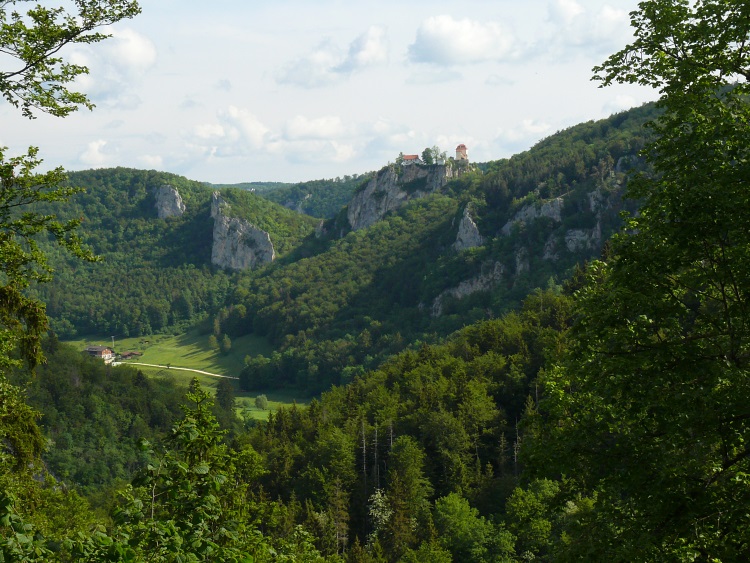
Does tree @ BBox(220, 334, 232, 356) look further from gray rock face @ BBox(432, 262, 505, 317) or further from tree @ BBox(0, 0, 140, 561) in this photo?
tree @ BBox(0, 0, 140, 561)

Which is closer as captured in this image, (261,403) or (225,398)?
(225,398)

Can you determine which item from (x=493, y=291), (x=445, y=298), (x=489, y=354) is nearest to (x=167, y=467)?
(x=489, y=354)

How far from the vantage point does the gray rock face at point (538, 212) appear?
468 ft

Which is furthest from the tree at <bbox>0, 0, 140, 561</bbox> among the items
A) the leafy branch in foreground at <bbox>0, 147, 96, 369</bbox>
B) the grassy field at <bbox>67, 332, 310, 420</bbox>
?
the grassy field at <bbox>67, 332, 310, 420</bbox>

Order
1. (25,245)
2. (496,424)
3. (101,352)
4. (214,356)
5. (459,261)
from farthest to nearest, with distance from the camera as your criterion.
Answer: (214,356), (101,352), (459,261), (496,424), (25,245)

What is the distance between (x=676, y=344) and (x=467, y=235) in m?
152

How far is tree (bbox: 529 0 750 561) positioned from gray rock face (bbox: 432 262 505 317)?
132 metres

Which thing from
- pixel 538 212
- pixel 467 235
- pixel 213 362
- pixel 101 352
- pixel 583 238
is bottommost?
pixel 213 362

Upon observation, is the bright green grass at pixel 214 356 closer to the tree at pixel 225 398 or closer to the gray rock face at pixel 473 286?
the tree at pixel 225 398

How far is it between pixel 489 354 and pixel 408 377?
28.2ft

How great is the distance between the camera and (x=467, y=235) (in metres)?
160

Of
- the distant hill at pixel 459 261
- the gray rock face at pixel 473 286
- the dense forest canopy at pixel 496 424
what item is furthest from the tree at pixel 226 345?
the dense forest canopy at pixel 496 424

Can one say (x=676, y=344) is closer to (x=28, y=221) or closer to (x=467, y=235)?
(x=28, y=221)

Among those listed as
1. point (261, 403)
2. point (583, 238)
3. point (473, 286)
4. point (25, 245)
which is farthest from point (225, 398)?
point (25, 245)
